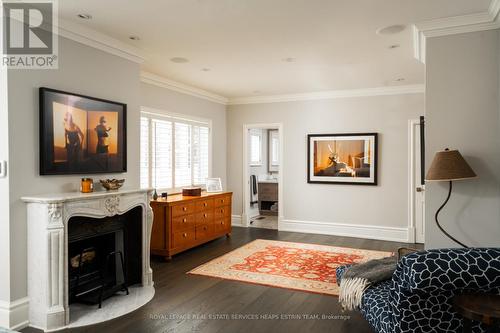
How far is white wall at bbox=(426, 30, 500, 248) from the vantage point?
334 centimetres

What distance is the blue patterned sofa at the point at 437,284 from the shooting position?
194 cm

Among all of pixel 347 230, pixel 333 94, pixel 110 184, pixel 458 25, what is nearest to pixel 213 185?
pixel 347 230

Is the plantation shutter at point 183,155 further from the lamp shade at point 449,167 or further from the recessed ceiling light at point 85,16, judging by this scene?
the lamp shade at point 449,167

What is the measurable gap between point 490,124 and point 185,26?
2976 mm

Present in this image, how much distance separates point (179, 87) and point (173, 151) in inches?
42.0

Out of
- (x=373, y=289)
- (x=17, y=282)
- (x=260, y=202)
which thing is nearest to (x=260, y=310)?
(x=373, y=289)

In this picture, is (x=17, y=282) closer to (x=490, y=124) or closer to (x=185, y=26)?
(x=185, y=26)

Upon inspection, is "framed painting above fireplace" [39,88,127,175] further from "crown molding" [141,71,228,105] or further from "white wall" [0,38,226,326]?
"crown molding" [141,71,228,105]

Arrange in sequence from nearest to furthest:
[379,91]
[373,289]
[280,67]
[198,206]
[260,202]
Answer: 1. [373,289]
2. [280,67]
3. [198,206]
4. [379,91]
5. [260,202]

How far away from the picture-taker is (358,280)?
9.57 feet

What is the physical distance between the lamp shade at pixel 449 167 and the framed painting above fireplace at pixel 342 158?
3.32 metres

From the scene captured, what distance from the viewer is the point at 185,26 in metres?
3.57

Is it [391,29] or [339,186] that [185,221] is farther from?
[391,29]

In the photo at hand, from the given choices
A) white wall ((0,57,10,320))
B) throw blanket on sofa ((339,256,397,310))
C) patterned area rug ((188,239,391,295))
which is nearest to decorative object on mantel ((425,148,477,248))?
throw blanket on sofa ((339,256,397,310))
